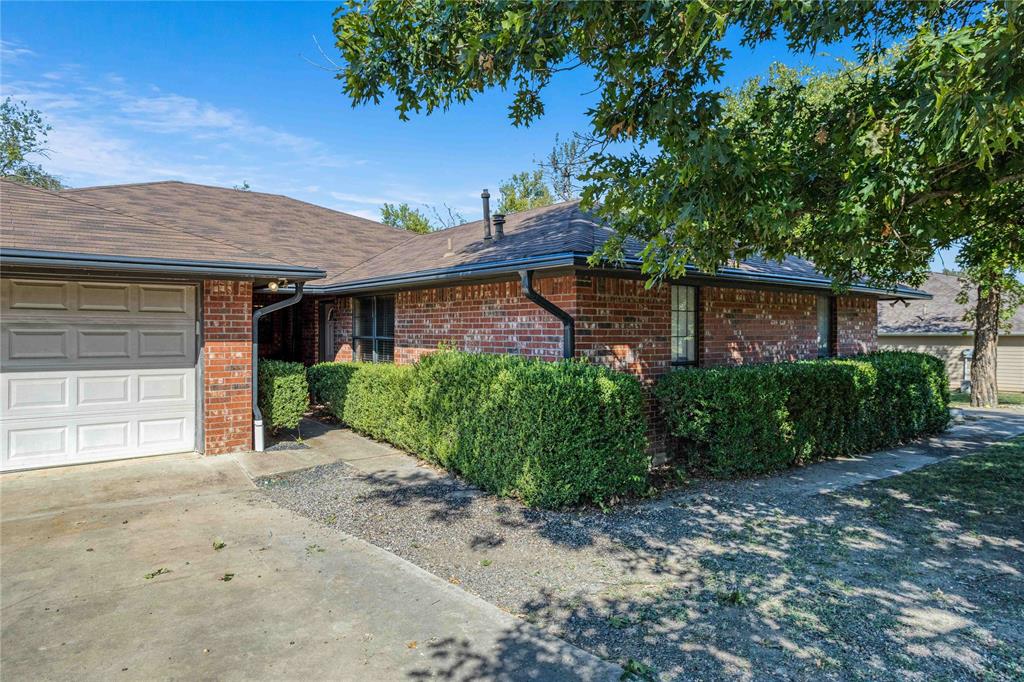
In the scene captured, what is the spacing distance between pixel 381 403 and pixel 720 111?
21.1 feet

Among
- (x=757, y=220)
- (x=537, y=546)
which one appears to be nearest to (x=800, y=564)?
(x=537, y=546)

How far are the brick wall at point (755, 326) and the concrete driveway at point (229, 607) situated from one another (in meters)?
6.02

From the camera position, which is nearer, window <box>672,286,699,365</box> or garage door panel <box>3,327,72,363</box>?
garage door panel <box>3,327,72,363</box>

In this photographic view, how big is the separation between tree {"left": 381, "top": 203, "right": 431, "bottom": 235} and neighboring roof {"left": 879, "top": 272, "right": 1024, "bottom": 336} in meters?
23.4

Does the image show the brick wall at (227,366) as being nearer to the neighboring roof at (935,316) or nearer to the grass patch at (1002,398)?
the grass patch at (1002,398)

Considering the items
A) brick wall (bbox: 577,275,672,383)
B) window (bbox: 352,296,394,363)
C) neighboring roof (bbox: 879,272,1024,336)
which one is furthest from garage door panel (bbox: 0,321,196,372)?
neighboring roof (bbox: 879,272,1024,336)

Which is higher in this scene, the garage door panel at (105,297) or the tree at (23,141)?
the tree at (23,141)

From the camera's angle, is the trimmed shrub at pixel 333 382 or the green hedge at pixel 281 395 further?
the trimmed shrub at pixel 333 382

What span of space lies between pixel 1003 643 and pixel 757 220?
10.4 feet

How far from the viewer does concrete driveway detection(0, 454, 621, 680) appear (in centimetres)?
316

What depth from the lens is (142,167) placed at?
18.6 metres

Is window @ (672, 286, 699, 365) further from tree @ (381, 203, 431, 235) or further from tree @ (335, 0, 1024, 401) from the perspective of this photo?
tree @ (381, 203, 431, 235)

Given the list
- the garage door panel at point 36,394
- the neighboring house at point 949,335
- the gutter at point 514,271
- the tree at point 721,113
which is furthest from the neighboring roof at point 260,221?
the neighboring house at point 949,335

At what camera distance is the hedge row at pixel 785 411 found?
6949mm
